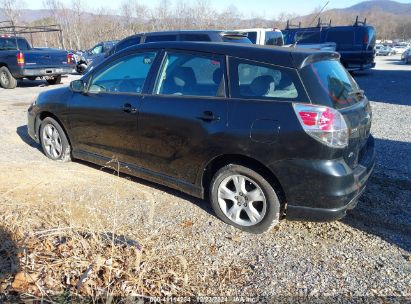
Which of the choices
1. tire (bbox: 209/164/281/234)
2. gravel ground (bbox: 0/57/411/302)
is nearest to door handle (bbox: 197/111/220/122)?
tire (bbox: 209/164/281/234)

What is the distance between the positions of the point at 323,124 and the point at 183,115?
131 cm

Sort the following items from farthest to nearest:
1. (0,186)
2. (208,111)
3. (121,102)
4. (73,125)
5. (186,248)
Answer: (73,125) → (0,186) → (121,102) → (208,111) → (186,248)

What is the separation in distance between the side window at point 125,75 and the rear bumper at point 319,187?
1867 mm

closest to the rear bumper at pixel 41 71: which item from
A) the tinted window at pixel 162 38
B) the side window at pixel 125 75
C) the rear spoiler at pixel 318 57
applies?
the tinted window at pixel 162 38

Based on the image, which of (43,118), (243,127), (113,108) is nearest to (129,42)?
(43,118)

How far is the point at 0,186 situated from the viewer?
14.3ft

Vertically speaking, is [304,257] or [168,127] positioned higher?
[168,127]

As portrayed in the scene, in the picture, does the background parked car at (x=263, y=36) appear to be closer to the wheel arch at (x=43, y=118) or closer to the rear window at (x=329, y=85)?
the wheel arch at (x=43, y=118)

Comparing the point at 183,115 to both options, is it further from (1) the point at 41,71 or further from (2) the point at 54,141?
(1) the point at 41,71

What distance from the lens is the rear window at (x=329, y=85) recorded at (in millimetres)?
2977

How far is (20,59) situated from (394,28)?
299 feet

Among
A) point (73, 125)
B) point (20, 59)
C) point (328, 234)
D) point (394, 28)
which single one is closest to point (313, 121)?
point (328, 234)

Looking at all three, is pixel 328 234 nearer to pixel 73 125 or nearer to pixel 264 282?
pixel 264 282

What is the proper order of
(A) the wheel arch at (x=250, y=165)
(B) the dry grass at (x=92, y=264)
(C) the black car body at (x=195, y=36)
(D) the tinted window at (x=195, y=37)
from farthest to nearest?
(D) the tinted window at (x=195, y=37) → (C) the black car body at (x=195, y=36) → (A) the wheel arch at (x=250, y=165) → (B) the dry grass at (x=92, y=264)
